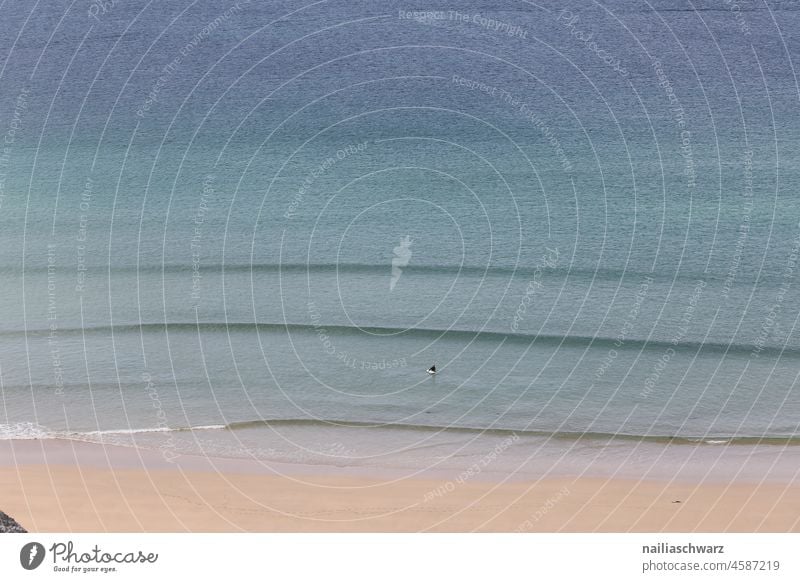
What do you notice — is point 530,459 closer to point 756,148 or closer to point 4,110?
point 756,148

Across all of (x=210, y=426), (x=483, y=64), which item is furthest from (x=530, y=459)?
(x=483, y=64)
